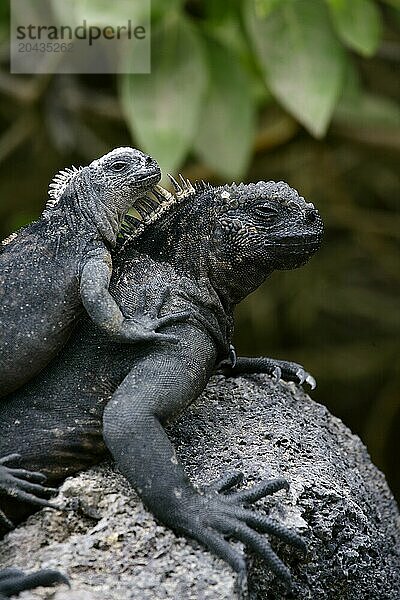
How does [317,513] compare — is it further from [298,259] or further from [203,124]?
[203,124]

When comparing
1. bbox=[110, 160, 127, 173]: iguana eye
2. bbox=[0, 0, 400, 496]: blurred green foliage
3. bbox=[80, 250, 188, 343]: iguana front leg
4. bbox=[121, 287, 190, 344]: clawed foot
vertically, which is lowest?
bbox=[0, 0, 400, 496]: blurred green foliage

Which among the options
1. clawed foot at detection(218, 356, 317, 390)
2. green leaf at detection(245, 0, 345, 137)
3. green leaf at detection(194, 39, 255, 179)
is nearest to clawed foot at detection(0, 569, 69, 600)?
clawed foot at detection(218, 356, 317, 390)

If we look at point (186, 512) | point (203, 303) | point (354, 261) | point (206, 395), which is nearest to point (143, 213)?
point (203, 303)

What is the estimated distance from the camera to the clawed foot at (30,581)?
2550 millimetres

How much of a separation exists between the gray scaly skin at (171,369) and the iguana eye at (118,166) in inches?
10.1

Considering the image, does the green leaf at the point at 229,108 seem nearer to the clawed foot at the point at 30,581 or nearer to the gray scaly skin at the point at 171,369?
the gray scaly skin at the point at 171,369

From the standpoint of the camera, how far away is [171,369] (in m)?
2.90

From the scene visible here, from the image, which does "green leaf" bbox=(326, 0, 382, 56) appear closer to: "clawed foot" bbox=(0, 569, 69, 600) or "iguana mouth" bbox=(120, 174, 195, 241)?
"iguana mouth" bbox=(120, 174, 195, 241)

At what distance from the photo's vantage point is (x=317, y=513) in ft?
9.80

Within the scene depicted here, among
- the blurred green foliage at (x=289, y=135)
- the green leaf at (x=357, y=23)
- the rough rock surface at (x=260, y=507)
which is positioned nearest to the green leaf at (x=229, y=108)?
the blurred green foliage at (x=289, y=135)

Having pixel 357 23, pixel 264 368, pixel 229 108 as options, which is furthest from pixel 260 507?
pixel 229 108

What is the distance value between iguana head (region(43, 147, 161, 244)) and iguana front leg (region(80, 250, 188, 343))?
5.1 inches

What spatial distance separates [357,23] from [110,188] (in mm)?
2102

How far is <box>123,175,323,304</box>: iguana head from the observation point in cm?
305
